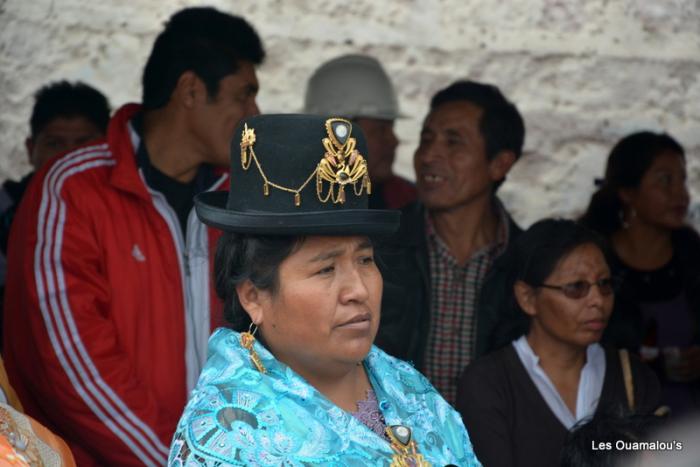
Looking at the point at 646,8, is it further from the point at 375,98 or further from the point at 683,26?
the point at 375,98

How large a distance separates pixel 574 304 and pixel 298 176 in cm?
169

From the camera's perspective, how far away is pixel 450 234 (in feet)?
14.2

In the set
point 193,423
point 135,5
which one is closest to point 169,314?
point 193,423

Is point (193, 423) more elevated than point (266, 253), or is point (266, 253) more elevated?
point (266, 253)

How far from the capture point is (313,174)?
2.32m

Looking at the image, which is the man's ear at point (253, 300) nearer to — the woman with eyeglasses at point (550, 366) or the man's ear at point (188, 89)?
the woman with eyeglasses at point (550, 366)

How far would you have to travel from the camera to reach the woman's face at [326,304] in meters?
2.28

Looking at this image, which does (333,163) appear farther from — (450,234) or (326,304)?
(450,234)

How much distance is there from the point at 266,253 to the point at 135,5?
11.7ft

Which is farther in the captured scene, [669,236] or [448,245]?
[669,236]

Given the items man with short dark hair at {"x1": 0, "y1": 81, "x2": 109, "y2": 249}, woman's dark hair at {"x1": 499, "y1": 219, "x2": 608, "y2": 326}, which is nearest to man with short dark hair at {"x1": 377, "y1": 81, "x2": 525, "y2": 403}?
woman's dark hair at {"x1": 499, "y1": 219, "x2": 608, "y2": 326}

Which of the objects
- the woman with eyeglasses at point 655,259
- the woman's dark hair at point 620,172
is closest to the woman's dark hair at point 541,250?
the woman with eyeglasses at point 655,259

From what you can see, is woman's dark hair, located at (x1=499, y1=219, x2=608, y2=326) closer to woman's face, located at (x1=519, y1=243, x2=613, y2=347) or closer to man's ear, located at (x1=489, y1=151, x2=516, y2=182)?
woman's face, located at (x1=519, y1=243, x2=613, y2=347)

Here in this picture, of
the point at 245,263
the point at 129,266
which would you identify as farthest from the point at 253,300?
the point at 129,266
